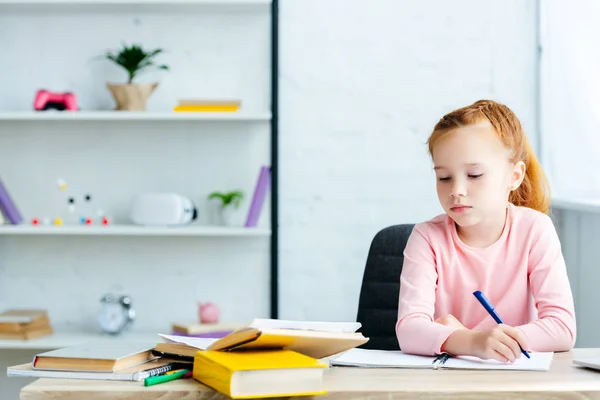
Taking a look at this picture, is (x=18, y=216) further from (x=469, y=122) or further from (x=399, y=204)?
(x=469, y=122)

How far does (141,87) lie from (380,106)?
854 mm

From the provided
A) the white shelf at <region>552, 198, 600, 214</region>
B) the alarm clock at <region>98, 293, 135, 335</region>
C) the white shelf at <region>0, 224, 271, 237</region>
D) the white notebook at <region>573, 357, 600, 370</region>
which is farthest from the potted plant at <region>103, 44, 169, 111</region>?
the white notebook at <region>573, 357, 600, 370</region>

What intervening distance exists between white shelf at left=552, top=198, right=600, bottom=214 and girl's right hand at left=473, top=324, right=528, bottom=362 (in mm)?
1186

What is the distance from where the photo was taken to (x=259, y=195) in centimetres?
279

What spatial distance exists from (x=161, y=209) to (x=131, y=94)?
16.3 inches

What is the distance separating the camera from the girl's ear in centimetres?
150

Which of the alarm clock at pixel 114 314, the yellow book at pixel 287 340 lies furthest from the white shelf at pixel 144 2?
the yellow book at pixel 287 340

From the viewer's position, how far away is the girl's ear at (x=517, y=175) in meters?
1.50

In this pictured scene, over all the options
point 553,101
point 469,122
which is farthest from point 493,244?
point 553,101

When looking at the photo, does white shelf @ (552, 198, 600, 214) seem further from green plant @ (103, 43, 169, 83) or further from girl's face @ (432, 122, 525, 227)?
green plant @ (103, 43, 169, 83)

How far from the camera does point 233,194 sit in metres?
2.85

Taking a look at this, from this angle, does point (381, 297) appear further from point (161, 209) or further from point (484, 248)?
point (161, 209)

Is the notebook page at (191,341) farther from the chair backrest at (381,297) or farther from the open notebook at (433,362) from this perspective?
the chair backrest at (381,297)

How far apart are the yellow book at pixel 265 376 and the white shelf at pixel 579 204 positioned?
59.0 inches
